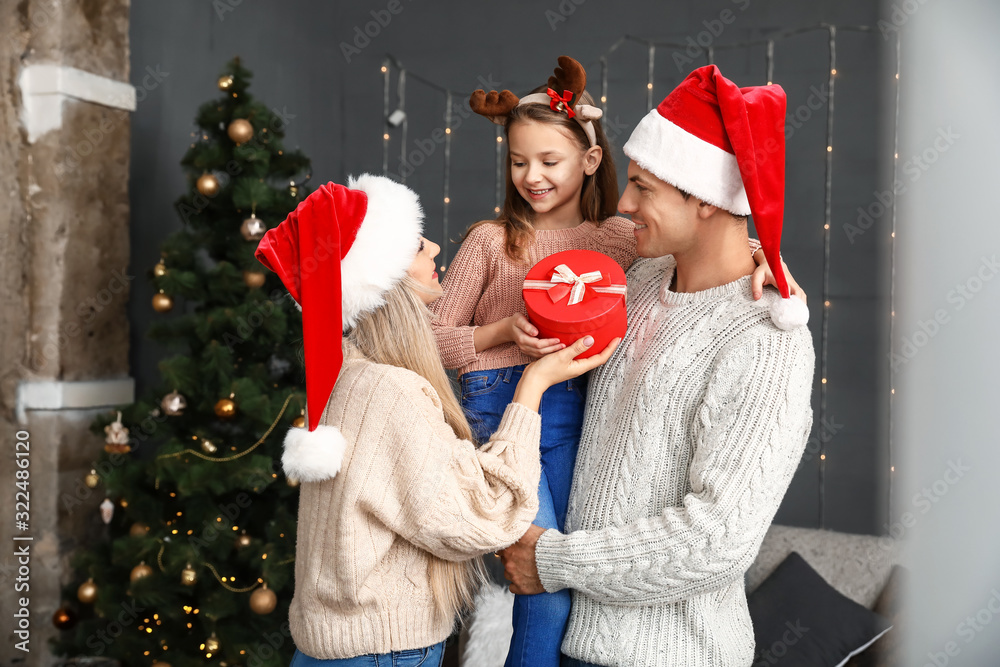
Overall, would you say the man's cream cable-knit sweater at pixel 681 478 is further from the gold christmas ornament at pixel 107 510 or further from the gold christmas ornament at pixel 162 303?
the gold christmas ornament at pixel 107 510

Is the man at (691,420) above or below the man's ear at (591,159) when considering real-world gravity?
below

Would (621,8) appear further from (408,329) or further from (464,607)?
(464,607)

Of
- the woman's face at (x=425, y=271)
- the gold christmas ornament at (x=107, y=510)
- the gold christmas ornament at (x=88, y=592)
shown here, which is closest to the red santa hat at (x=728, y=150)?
the woman's face at (x=425, y=271)

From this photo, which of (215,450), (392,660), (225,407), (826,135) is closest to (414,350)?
(392,660)

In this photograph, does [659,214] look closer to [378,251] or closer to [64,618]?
[378,251]

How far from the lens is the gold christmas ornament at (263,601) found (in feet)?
9.39

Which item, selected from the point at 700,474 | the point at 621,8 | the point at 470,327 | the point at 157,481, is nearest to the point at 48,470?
the point at 157,481

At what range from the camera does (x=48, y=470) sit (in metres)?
3.30

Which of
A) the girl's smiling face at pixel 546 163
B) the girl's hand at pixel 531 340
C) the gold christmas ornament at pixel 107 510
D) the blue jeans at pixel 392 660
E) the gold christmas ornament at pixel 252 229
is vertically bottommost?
the gold christmas ornament at pixel 107 510

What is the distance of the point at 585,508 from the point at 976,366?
0.67 metres

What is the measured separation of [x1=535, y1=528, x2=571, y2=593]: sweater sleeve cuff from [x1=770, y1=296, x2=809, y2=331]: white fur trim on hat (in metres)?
0.51

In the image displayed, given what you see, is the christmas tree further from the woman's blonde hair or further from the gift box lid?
the gift box lid

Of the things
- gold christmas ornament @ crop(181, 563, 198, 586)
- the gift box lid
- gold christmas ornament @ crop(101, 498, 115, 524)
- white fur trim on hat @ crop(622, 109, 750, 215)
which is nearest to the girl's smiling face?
the gift box lid

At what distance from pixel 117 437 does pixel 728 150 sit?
100 inches
